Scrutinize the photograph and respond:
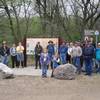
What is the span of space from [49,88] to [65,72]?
3899 millimetres

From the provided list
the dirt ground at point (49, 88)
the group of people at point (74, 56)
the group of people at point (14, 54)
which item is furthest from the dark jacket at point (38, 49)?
the dirt ground at point (49, 88)

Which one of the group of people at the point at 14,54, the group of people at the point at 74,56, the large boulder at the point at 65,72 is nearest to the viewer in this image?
the large boulder at the point at 65,72

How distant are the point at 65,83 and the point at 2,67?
154 inches

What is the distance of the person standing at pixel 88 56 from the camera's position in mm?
23312

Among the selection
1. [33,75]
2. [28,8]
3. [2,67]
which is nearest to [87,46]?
[33,75]

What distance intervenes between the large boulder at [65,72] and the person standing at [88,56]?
4.77 feet

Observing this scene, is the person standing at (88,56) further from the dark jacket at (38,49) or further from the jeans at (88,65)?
the dark jacket at (38,49)

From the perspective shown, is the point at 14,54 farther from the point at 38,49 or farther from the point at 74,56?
the point at 74,56

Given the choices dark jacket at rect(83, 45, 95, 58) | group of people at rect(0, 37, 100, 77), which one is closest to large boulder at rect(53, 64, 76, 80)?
group of people at rect(0, 37, 100, 77)

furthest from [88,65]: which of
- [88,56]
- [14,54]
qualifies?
[14,54]

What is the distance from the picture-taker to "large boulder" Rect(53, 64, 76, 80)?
867 inches

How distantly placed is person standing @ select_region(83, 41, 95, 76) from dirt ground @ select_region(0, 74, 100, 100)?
26.1 inches

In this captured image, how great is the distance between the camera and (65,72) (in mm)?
22125

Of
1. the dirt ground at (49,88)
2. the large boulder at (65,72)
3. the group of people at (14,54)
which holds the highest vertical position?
the group of people at (14,54)
